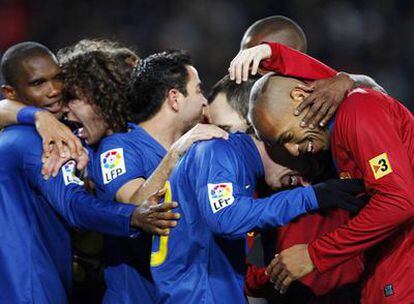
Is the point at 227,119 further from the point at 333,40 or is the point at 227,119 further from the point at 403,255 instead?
the point at 333,40

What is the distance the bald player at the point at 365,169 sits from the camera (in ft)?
9.57

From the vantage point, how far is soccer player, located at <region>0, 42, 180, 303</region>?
137 inches

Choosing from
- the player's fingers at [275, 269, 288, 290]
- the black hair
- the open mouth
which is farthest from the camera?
the black hair

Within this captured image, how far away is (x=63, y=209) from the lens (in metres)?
3.51

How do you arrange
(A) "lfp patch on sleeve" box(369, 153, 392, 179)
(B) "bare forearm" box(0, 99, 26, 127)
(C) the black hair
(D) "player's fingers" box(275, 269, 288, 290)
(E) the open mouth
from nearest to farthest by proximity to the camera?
(A) "lfp patch on sleeve" box(369, 153, 392, 179) < (D) "player's fingers" box(275, 269, 288, 290) < (B) "bare forearm" box(0, 99, 26, 127) < (E) the open mouth < (C) the black hair

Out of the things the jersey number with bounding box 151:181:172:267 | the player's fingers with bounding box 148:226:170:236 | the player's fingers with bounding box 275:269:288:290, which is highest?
the player's fingers with bounding box 148:226:170:236

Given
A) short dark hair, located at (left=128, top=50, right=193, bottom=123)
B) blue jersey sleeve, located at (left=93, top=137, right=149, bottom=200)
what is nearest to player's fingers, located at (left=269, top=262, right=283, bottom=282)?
blue jersey sleeve, located at (left=93, top=137, right=149, bottom=200)

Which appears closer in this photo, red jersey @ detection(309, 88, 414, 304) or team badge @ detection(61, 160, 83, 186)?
red jersey @ detection(309, 88, 414, 304)

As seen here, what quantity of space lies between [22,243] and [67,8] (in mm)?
6251

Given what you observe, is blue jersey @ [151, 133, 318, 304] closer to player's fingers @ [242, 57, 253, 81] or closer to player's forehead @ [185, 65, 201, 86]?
player's fingers @ [242, 57, 253, 81]

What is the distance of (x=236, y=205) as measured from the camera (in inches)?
119

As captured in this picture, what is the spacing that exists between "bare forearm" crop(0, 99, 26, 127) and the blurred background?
5219mm

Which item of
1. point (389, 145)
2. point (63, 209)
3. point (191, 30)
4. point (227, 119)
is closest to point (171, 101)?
point (227, 119)

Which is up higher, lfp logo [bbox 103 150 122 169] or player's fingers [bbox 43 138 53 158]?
player's fingers [bbox 43 138 53 158]
